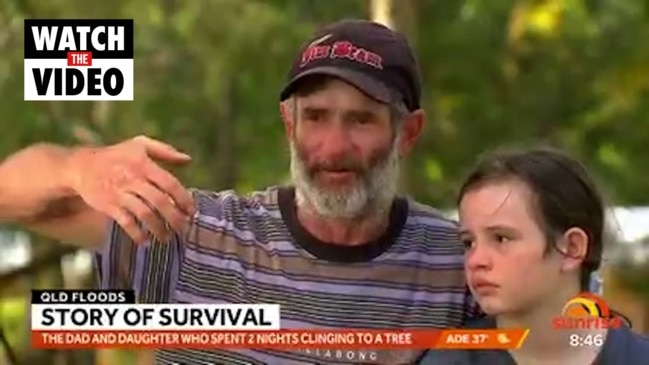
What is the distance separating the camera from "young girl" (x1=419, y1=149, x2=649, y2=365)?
117 centimetres

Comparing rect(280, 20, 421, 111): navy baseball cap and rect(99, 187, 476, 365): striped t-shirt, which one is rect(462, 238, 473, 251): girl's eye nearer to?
rect(99, 187, 476, 365): striped t-shirt

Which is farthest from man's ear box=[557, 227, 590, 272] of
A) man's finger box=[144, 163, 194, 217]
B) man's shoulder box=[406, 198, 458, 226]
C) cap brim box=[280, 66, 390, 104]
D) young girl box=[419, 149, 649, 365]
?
man's finger box=[144, 163, 194, 217]

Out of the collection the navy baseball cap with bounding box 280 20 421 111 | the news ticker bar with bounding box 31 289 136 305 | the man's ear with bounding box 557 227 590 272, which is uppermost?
the navy baseball cap with bounding box 280 20 421 111

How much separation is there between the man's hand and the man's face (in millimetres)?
121

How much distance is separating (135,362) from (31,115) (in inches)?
10.7

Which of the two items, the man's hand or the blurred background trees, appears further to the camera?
the blurred background trees

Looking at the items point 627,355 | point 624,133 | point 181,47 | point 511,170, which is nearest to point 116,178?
point 181,47

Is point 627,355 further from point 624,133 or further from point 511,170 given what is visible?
point 624,133

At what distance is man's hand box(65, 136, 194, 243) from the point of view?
117 centimetres

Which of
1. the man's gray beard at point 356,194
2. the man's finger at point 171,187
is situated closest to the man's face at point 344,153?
the man's gray beard at point 356,194

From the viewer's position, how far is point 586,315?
3.99ft

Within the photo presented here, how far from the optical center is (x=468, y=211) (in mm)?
1193

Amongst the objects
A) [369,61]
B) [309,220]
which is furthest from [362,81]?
[309,220]

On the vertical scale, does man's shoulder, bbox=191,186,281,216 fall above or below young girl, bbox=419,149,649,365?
above
